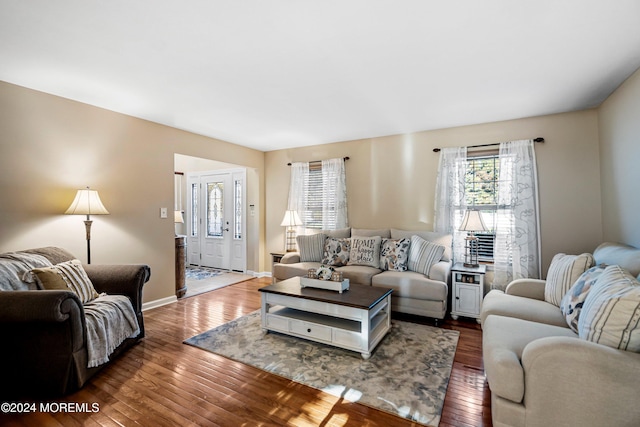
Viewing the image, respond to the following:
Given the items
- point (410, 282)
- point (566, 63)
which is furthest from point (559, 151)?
point (410, 282)

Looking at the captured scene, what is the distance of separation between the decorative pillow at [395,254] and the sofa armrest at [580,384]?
2.32m

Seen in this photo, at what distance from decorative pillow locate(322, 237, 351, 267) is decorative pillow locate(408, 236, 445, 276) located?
2.99 feet

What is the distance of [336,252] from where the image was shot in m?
4.28

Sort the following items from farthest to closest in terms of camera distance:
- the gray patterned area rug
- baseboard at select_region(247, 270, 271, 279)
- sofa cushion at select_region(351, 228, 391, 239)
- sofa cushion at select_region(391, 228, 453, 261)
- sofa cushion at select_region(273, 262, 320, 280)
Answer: baseboard at select_region(247, 270, 271, 279)
sofa cushion at select_region(351, 228, 391, 239)
sofa cushion at select_region(273, 262, 320, 280)
sofa cushion at select_region(391, 228, 453, 261)
the gray patterned area rug

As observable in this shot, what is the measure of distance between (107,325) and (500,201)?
4.38 m

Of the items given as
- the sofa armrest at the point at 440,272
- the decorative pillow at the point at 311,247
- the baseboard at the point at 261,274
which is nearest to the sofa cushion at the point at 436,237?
the sofa armrest at the point at 440,272

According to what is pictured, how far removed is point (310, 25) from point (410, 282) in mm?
2779

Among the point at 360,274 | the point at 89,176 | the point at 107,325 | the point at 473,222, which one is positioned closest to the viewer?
the point at 107,325

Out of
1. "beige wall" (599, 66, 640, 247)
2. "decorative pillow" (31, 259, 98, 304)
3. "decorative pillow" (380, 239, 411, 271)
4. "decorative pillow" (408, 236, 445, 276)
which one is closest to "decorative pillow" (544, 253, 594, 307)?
"beige wall" (599, 66, 640, 247)

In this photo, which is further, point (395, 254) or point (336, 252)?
point (336, 252)

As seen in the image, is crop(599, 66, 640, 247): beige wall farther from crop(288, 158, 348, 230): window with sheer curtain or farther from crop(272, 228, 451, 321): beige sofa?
crop(288, 158, 348, 230): window with sheer curtain

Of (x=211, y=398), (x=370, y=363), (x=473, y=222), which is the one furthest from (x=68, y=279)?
(x=473, y=222)

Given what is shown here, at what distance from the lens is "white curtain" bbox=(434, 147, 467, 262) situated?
3945 millimetres

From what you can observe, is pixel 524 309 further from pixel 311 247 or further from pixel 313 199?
pixel 313 199
